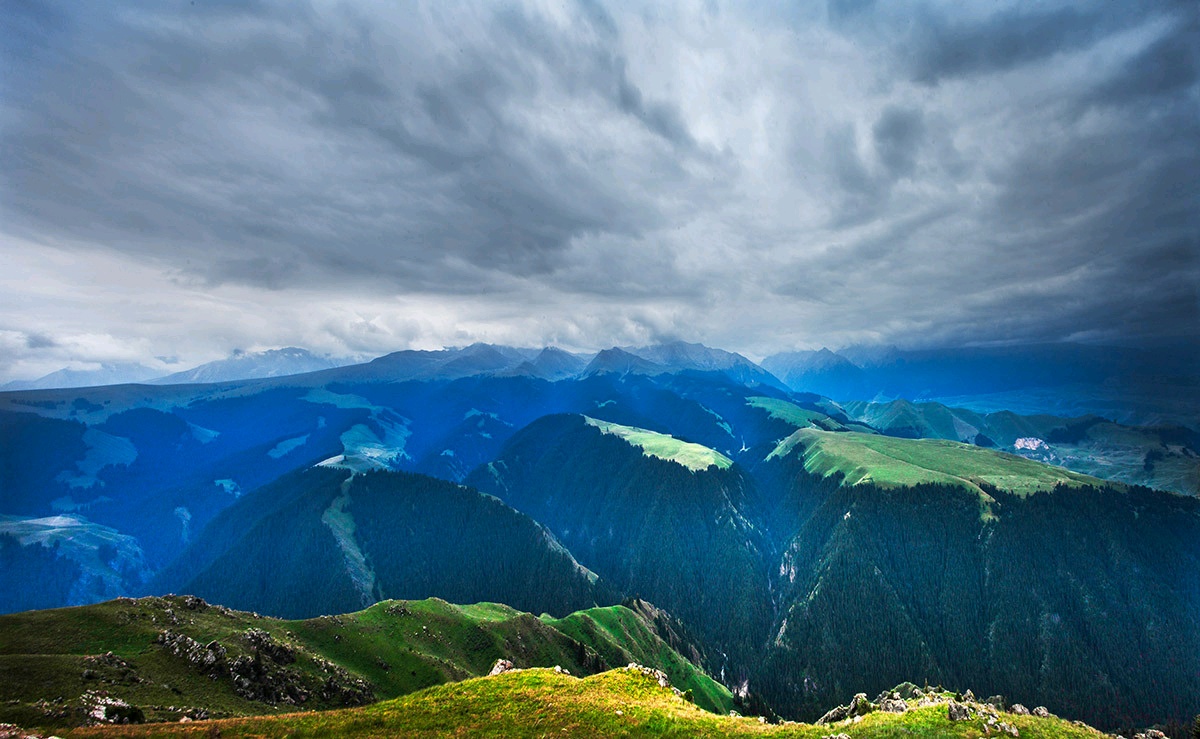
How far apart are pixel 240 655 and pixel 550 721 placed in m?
63.0

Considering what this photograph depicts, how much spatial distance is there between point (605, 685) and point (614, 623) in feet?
499

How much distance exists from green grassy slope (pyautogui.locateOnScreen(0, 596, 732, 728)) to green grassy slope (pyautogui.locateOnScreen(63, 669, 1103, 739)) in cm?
2138

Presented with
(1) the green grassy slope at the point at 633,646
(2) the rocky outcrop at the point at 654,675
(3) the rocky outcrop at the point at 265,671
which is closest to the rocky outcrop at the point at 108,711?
(3) the rocky outcrop at the point at 265,671

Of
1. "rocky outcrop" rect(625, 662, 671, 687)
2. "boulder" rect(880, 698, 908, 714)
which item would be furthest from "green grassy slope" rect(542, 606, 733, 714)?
"rocky outcrop" rect(625, 662, 671, 687)

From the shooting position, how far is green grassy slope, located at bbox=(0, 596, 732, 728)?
49.9m

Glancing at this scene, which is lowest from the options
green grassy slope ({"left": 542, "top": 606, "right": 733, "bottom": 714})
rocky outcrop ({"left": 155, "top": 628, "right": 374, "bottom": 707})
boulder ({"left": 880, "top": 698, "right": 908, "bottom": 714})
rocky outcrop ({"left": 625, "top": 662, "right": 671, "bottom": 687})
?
green grassy slope ({"left": 542, "top": 606, "right": 733, "bottom": 714})

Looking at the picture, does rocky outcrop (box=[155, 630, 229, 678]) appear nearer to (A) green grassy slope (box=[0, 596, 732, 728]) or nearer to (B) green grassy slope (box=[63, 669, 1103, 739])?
(A) green grassy slope (box=[0, 596, 732, 728])

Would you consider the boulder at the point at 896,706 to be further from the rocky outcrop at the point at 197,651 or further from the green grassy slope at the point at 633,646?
the green grassy slope at the point at 633,646

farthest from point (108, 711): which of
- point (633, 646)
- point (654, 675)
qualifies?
point (633, 646)

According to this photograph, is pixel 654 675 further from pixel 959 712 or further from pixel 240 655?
pixel 240 655

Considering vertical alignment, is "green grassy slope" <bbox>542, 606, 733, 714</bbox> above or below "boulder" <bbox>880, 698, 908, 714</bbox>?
below

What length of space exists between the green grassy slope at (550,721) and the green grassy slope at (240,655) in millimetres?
21379

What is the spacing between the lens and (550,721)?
3850 centimetres

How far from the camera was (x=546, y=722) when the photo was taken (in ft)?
126
